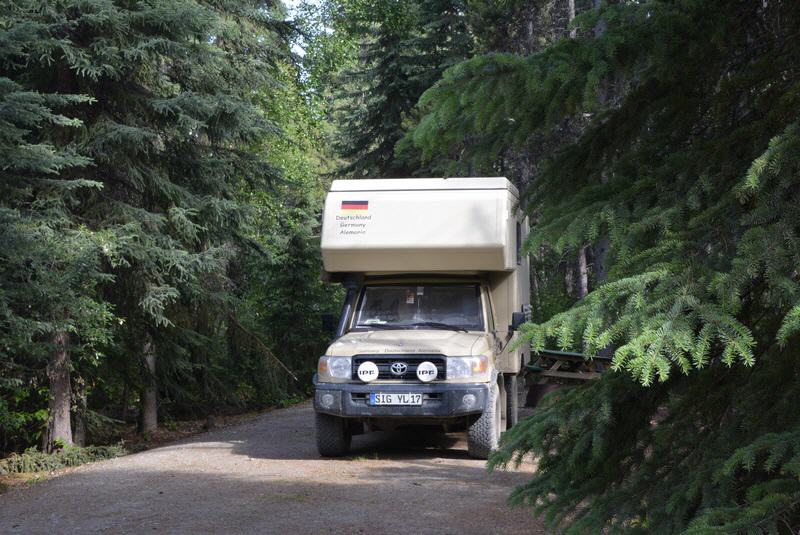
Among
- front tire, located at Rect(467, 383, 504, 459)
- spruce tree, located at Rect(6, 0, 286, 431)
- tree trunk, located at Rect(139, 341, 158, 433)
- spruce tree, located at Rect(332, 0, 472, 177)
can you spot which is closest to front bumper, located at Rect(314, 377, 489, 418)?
front tire, located at Rect(467, 383, 504, 459)

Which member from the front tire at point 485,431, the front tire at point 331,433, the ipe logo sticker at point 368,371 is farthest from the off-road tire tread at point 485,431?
the front tire at point 331,433

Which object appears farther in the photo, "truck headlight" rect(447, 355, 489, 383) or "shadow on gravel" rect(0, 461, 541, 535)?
"truck headlight" rect(447, 355, 489, 383)

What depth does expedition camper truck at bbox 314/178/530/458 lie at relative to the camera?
444 inches

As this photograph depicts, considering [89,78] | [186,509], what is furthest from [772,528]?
[89,78]

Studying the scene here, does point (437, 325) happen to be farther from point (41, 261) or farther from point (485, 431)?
point (41, 261)

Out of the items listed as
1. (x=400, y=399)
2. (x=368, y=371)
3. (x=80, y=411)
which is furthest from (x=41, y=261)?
(x=400, y=399)

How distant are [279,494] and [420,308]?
12.3 feet

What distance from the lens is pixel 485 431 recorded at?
11.5m

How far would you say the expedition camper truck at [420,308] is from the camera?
11.3 m

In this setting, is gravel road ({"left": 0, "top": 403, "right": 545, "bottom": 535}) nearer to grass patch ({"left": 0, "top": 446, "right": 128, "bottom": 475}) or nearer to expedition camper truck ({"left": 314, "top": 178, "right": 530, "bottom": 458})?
expedition camper truck ({"left": 314, "top": 178, "right": 530, "bottom": 458})

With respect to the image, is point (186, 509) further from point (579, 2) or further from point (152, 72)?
point (579, 2)

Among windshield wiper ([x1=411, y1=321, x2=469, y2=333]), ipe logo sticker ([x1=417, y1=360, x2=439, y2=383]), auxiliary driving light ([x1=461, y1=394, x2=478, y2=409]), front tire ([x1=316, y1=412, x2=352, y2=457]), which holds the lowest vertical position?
front tire ([x1=316, y1=412, x2=352, y2=457])

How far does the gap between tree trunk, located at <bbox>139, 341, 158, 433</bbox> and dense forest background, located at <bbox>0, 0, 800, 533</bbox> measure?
0.07m

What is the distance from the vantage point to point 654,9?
17.7 feet
